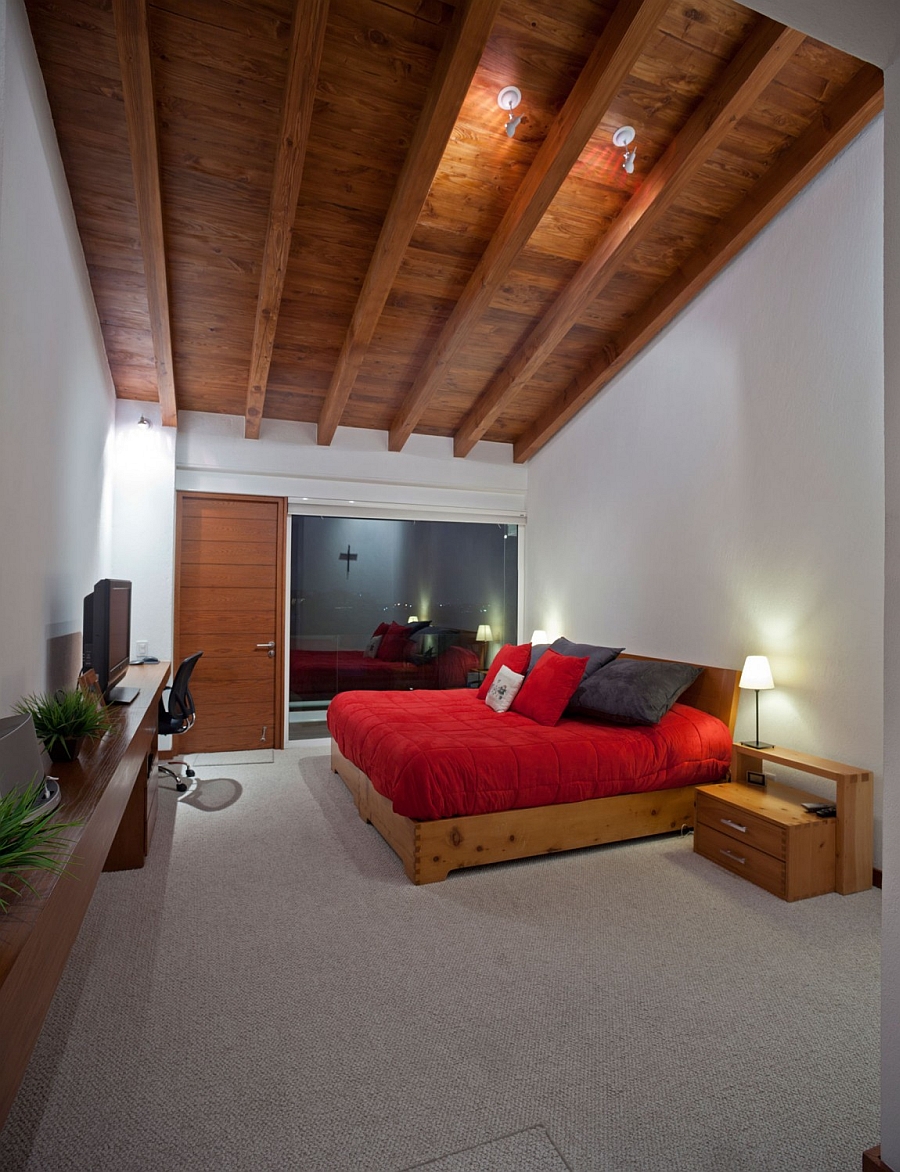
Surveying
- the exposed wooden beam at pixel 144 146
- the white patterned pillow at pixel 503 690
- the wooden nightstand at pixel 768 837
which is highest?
the exposed wooden beam at pixel 144 146

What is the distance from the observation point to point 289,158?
9.47 ft

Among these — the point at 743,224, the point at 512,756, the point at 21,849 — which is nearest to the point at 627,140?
the point at 743,224

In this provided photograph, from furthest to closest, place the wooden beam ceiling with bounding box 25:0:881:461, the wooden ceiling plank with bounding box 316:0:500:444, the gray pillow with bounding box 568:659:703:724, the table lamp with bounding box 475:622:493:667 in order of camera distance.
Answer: the table lamp with bounding box 475:622:493:667 < the gray pillow with bounding box 568:659:703:724 < the wooden beam ceiling with bounding box 25:0:881:461 < the wooden ceiling plank with bounding box 316:0:500:444

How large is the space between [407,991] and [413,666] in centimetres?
392

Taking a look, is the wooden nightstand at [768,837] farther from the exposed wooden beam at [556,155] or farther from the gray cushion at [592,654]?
the exposed wooden beam at [556,155]

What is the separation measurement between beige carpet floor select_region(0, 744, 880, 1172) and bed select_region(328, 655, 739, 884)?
159 millimetres

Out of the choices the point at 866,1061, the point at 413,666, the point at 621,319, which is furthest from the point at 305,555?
the point at 866,1061

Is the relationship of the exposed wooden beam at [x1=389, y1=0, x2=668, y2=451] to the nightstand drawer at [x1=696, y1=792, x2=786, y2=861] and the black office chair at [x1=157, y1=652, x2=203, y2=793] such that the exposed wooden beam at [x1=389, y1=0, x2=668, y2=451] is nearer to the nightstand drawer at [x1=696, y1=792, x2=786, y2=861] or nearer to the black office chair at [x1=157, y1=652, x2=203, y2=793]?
the black office chair at [x1=157, y1=652, x2=203, y2=793]

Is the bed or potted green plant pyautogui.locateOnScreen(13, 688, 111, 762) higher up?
potted green plant pyautogui.locateOnScreen(13, 688, 111, 762)

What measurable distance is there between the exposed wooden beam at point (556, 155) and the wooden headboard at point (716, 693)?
251 cm

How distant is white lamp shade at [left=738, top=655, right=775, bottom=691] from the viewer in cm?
343

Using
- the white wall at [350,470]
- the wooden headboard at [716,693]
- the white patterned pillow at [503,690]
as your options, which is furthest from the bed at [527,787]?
the white wall at [350,470]

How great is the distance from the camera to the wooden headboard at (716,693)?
376 centimetres

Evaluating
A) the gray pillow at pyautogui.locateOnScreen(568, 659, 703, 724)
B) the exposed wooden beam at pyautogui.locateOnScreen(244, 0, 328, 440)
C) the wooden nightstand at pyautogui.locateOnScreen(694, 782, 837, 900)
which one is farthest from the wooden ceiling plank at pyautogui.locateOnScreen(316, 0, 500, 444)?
the wooden nightstand at pyautogui.locateOnScreen(694, 782, 837, 900)
